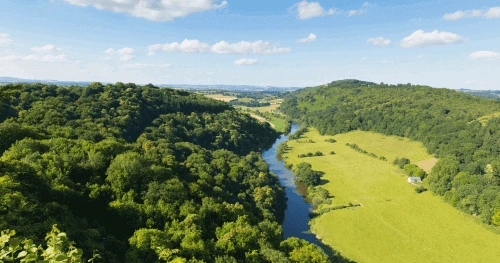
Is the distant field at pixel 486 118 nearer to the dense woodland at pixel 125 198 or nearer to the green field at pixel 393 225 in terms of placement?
the green field at pixel 393 225

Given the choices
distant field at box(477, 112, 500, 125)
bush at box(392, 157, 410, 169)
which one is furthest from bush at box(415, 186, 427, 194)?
distant field at box(477, 112, 500, 125)

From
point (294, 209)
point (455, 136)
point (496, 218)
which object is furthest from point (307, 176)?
point (455, 136)

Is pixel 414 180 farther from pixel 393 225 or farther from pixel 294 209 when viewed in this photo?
pixel 294 209

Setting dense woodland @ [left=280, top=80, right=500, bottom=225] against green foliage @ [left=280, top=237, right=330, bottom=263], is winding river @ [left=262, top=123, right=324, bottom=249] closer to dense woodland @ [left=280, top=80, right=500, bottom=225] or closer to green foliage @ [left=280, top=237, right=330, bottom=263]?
green foliage @ [left=280, top=237, right=330, bottom=263]

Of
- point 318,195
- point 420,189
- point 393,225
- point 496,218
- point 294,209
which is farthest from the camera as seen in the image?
point 420,189

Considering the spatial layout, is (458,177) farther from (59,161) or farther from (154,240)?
(59,161)

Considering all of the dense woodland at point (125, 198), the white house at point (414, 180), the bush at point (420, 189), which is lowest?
the bush at point (420, 189)

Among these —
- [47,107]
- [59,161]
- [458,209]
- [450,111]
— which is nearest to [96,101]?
[47,107]

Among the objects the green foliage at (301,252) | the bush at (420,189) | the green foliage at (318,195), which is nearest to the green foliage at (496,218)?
the bush at (420,189)
